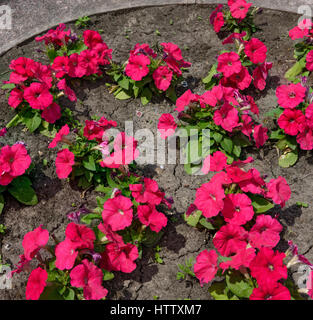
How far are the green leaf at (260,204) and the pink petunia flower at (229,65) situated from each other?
53.7 inches

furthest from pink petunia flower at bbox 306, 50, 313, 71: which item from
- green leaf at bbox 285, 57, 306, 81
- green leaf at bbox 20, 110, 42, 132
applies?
green leaf at bbox 20, 110, 42, 132

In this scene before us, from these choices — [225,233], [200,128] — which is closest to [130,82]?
[200,128]

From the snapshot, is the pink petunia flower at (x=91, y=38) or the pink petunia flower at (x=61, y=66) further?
the pink petunia flower at (x=91, y=38)

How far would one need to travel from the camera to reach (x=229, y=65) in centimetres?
389

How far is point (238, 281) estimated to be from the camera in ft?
9.25

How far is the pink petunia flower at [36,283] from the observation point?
258cm

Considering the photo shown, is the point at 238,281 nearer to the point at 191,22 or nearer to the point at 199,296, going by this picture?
the point at 199,296

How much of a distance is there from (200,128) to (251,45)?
112 cm

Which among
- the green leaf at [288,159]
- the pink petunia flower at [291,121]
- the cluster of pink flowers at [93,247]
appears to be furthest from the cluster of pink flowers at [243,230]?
the pink petunia flower at [291,121]

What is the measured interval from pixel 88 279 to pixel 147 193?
30.9 inches

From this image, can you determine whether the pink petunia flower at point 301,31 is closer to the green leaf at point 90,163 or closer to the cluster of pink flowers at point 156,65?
the cluster of pink flowers at point 156,65

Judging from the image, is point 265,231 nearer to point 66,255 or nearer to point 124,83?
point 66,255

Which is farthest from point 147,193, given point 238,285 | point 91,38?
point 91,38

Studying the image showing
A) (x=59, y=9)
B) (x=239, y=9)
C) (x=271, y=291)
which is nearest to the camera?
(x=271, y=291)
